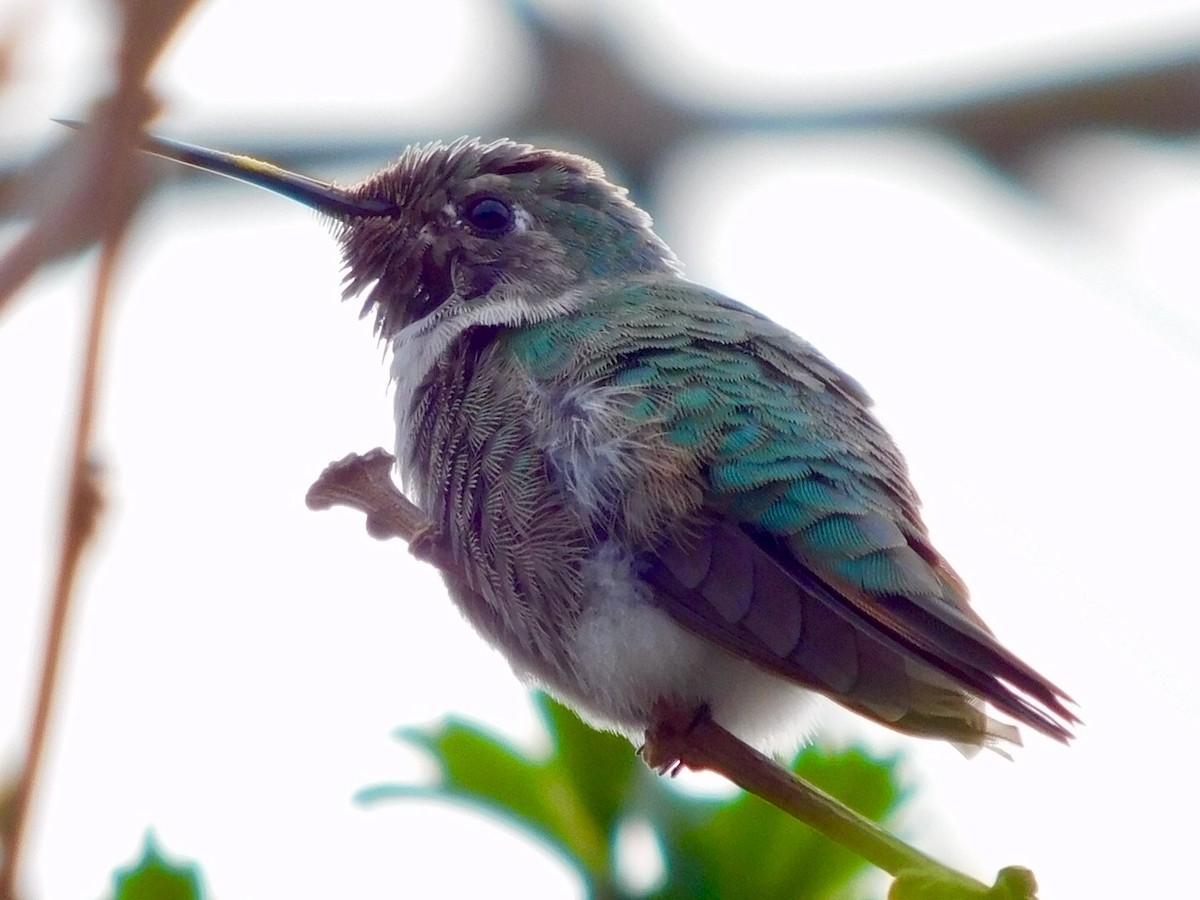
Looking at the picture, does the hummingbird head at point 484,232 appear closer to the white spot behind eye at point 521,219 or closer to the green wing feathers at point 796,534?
the white spot behind eye at point 521,219

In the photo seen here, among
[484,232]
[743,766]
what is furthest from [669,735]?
[484,232]

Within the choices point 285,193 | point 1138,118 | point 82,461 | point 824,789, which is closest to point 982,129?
point 1138,118

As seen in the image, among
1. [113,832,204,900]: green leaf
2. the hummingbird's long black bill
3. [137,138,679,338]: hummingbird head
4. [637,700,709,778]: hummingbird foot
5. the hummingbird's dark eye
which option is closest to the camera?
[113,832,204,900]: green leaf

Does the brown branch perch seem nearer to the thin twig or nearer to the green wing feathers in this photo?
the green wing feathers

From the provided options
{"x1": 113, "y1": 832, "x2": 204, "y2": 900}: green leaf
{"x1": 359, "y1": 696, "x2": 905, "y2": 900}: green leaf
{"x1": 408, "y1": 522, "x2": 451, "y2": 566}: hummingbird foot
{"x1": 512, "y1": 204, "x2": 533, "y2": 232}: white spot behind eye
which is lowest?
{"x1": 113, "y1": 832, "x2": 204, "y2": 900}: green leaf

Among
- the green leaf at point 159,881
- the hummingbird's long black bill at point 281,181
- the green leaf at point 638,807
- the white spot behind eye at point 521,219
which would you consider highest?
the white spot behind eye at point 521,219

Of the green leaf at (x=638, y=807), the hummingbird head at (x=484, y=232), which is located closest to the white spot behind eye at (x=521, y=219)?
the hummingbird head at (x=484, y=232)

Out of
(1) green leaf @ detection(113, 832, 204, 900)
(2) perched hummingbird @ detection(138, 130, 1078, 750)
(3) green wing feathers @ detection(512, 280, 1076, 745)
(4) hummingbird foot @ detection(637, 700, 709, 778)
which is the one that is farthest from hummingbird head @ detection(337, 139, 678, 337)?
(1) green leaf @ detection(113, 832, 204, 900)
